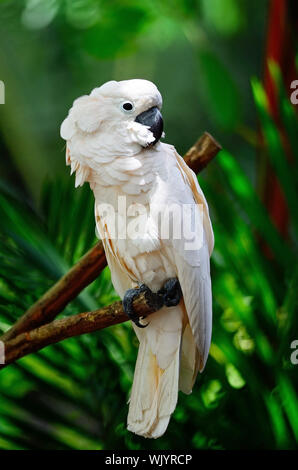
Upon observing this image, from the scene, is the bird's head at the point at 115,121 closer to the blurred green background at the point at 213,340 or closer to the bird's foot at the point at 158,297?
the bird's foot at the point at 158,297

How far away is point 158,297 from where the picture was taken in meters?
0.94

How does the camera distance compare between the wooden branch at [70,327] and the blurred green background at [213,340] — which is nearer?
the wooden branch at [70,327]

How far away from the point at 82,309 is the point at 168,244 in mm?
497

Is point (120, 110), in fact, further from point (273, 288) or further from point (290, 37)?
point (290, 37)

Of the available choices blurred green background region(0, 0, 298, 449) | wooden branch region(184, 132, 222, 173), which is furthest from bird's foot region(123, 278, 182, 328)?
blurred green background region(0, 0, 298, 449)

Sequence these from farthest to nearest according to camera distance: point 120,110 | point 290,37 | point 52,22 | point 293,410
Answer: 1. point 52,22
2. point 290,37
3. point 293,410
4. point 120,110

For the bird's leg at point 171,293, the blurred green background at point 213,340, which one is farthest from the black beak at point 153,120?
the blurred green background at point 213,340

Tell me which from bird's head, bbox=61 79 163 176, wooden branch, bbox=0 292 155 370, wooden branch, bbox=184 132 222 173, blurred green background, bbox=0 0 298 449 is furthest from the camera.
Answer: blurred green background, bbox=0 0 298 449

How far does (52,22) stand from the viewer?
2416 millimetres

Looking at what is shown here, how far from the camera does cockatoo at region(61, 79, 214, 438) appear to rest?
2.84 feet

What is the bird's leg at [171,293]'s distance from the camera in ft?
3.05

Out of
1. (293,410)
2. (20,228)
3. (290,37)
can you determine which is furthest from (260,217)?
(290,37)

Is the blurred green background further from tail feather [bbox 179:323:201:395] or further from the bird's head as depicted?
the bird's head

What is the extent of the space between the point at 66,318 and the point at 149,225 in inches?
10.5
